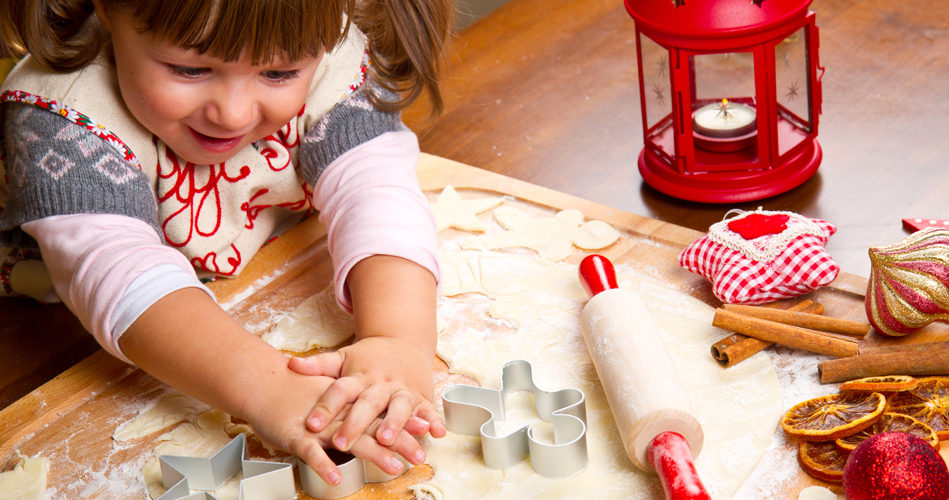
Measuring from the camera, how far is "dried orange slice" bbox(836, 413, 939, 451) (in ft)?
2.04

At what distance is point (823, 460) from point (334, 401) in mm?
373

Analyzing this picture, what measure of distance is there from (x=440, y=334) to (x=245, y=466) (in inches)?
9.2

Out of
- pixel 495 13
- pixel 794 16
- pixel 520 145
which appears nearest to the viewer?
pixel 794 16

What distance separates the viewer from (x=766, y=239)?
0.79m

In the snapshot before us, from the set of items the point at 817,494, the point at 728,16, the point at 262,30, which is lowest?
the point at 817,494

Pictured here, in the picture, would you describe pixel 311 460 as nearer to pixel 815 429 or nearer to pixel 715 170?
pixel 815 429

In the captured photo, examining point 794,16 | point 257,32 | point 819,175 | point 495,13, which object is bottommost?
point 819,175

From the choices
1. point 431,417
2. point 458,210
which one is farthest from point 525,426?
point 458,210

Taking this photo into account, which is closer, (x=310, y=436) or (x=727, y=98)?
(x=310, y=436)

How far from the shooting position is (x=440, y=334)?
0.81 m

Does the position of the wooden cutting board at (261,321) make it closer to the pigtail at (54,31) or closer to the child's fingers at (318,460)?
the child's fingers at (318,460)

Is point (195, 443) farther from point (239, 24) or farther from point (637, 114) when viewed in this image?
point (637, 114)

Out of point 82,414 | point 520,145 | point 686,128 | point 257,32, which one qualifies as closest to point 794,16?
point 686,128

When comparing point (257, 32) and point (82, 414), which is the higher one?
point (257, 32)
